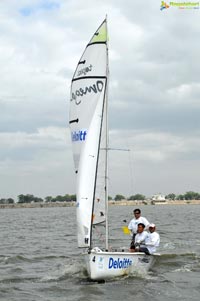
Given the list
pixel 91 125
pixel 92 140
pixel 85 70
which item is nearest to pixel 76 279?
pixel 92 140

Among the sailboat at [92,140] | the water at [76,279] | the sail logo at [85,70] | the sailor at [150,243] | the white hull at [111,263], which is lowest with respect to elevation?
the water at [76,279]

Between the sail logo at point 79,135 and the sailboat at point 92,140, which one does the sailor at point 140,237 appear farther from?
the sail logo at point 79,135

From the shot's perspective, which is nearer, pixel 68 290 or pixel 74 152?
pixel 68 290

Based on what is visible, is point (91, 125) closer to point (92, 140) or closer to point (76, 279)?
point (92, 140)

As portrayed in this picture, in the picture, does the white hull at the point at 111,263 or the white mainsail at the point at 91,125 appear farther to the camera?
the white mainsail at the point at 91,125

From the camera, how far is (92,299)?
44.4 ft

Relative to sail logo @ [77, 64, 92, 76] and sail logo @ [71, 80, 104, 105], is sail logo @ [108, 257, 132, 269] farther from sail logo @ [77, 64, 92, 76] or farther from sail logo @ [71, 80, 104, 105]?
sail logo @ [77, 64, 92, 76]

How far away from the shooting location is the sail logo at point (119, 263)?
14.6 meters

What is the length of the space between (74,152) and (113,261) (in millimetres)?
3662

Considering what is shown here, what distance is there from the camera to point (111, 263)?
47.9ft

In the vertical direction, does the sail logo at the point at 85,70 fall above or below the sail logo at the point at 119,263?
above

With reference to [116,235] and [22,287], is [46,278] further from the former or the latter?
[116,235]

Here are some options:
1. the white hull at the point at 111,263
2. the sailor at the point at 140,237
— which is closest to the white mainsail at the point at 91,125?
the white hull at the point at 111,263

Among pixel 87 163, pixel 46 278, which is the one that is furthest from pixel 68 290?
pixel 87 163
